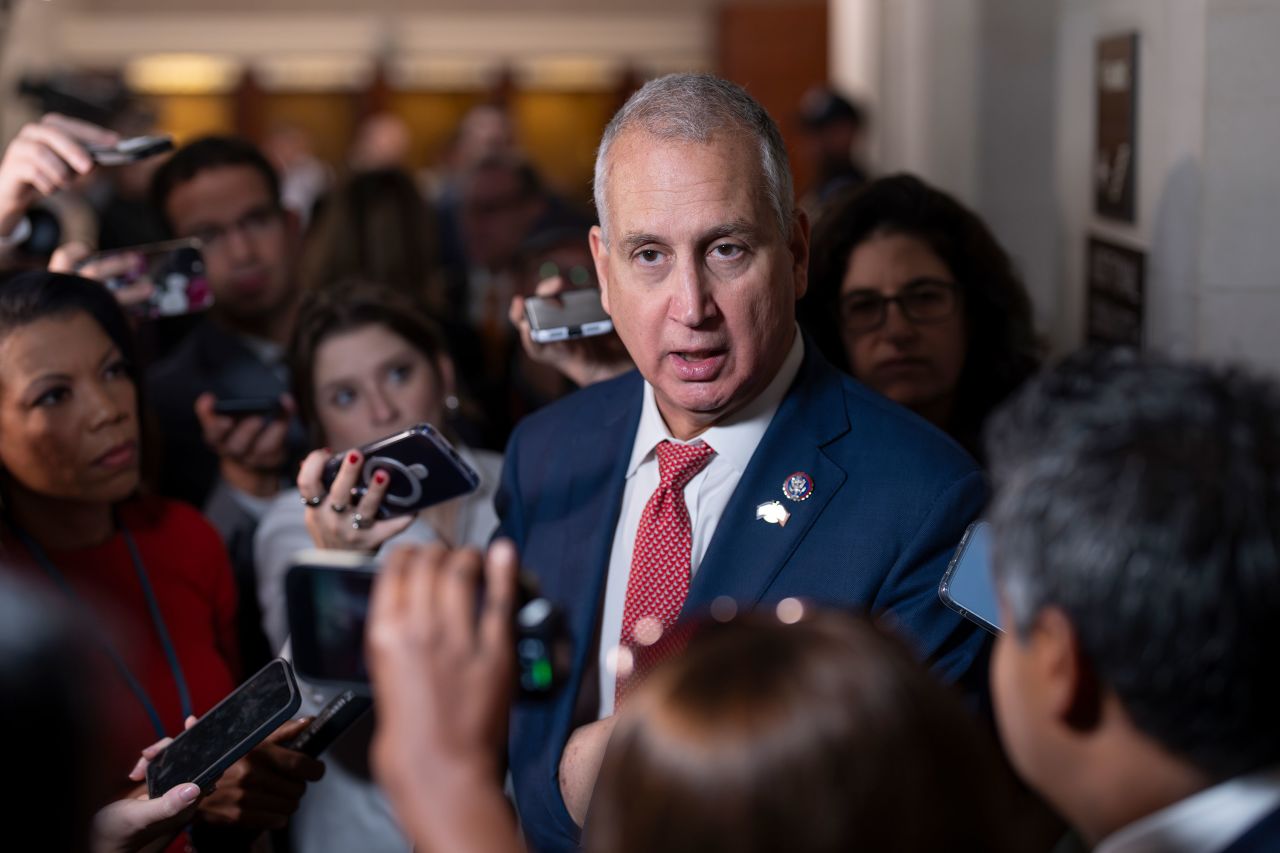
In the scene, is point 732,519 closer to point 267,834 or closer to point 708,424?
point 708,424

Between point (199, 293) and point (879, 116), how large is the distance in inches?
216

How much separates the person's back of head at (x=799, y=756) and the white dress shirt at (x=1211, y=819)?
159mm

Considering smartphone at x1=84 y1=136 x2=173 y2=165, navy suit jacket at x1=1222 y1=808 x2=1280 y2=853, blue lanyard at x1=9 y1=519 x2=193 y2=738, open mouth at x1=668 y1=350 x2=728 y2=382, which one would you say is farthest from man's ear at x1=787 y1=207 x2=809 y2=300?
smartphone at x1=84 y1=136 x2=173 y2=165

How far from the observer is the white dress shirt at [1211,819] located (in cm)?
113

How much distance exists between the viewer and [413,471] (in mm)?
2215

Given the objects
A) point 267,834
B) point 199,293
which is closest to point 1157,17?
point 199,293

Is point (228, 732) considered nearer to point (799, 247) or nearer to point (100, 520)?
point (100, 520)

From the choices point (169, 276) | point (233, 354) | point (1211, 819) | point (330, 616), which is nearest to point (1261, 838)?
point (1211, 819)

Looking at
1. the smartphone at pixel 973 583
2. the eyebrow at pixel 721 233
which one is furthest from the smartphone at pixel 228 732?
the smartphone at pixel 973 583

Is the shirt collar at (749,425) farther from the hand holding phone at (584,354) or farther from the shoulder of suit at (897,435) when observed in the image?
the hand holding phone at (584,354)

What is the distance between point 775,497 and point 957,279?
1.12 metres

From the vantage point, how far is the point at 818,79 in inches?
459

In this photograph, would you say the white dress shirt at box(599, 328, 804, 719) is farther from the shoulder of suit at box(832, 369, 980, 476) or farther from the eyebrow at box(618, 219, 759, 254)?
the eyebrow at box(618, 219, 759, 254)

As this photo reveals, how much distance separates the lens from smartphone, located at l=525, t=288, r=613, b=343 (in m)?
2.73
